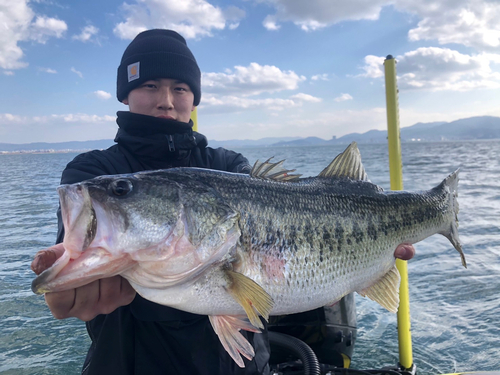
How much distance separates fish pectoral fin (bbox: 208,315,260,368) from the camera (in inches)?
78.0

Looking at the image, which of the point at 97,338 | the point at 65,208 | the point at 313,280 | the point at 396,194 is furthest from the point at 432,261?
the point at 65,208

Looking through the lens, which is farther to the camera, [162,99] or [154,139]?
[162,99]

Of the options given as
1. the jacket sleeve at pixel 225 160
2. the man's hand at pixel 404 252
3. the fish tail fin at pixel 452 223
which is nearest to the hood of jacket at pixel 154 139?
the jacket sleeve at pixel 225 160

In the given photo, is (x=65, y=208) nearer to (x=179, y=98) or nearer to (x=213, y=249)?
(x=213, y=249)

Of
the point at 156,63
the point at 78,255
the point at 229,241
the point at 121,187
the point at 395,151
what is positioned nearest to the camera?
the point at 78,255

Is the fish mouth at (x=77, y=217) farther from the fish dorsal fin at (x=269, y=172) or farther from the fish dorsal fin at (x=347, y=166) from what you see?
the fish dorsal fin at (x=347, y=166)

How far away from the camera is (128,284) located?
78.2 inches

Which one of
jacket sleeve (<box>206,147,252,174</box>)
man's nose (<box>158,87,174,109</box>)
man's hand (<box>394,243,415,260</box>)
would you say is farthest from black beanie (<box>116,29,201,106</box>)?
man's hand (<box>394,243,415,260</box>)

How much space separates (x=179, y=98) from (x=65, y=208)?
179 cm

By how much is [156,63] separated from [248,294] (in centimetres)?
231

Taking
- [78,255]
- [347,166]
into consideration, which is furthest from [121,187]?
[347,166]

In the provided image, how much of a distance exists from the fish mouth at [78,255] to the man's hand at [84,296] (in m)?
0.09

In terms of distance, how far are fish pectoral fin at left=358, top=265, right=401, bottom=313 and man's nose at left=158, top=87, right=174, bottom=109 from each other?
2.17 m

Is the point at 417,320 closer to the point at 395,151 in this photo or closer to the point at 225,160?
the point at 395,151
